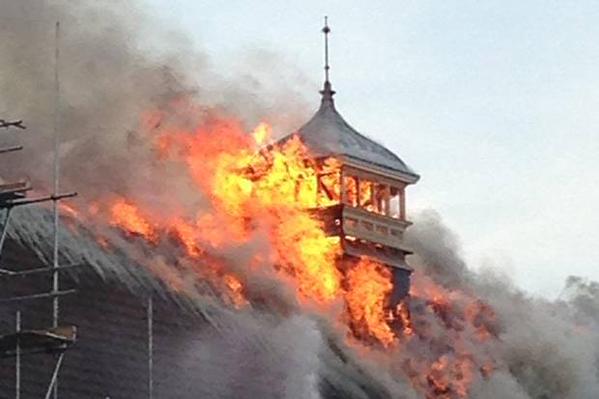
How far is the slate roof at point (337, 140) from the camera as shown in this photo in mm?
66125

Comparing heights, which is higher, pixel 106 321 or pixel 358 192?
pixel 358 192

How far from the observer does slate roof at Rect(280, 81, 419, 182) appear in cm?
6612

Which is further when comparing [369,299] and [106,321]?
[369,299]

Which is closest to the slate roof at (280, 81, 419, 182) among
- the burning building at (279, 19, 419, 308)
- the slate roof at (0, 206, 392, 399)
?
the burning building at (279, 19, 419, 308)

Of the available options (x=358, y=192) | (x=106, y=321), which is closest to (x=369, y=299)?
(x=358, y=192)

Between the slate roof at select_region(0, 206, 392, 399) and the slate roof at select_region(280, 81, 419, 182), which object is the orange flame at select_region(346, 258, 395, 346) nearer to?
the slate roof at select_region(280, 81, 419, 182)

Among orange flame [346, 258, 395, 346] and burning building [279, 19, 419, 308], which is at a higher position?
burning building [279, 19, 419, 308]

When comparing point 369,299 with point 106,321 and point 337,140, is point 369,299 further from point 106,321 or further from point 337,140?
point 106,321

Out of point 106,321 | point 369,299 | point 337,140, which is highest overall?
point 337,140

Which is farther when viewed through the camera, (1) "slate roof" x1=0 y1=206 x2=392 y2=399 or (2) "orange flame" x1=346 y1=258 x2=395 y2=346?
(2) "orange flame" x1=346 y1=258 x2=395 y2=346

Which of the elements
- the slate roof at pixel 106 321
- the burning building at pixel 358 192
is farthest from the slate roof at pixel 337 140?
the slate roof at pixel 106 321

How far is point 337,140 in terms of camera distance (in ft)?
218

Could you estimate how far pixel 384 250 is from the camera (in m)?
66.2

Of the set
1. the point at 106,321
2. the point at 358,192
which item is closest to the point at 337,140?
the point at 358,192
